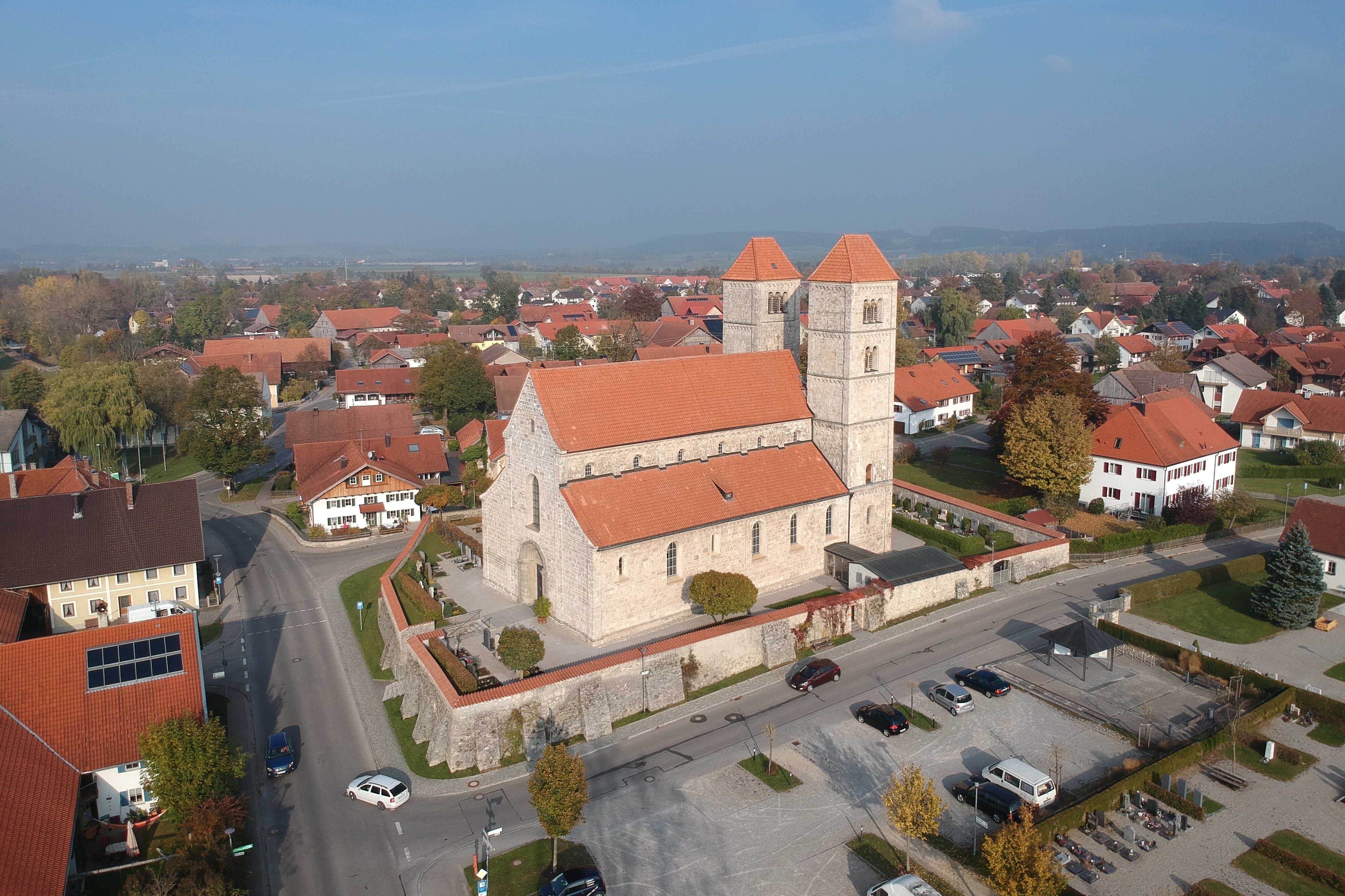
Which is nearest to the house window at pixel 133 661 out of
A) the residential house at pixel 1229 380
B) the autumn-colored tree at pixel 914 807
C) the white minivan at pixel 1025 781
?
the autumn-colored tree at pixel 914 807

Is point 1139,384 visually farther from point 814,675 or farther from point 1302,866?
point 1302,866

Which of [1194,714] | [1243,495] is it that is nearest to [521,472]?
[1194,714]

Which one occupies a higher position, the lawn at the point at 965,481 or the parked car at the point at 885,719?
the lawn at the point at 965,481

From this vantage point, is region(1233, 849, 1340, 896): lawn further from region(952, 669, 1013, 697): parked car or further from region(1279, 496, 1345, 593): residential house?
region(1279, 496, 1345, 593): residential house

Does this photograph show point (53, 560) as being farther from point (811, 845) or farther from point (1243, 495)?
point (1243, 495)

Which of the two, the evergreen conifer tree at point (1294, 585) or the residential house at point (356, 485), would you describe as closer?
the evergreen conifer tree at point (1294, 585)

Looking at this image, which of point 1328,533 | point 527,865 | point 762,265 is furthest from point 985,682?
point 762,265

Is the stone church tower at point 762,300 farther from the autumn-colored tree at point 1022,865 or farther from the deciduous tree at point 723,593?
the autumn-colored tree at point 1022,865
